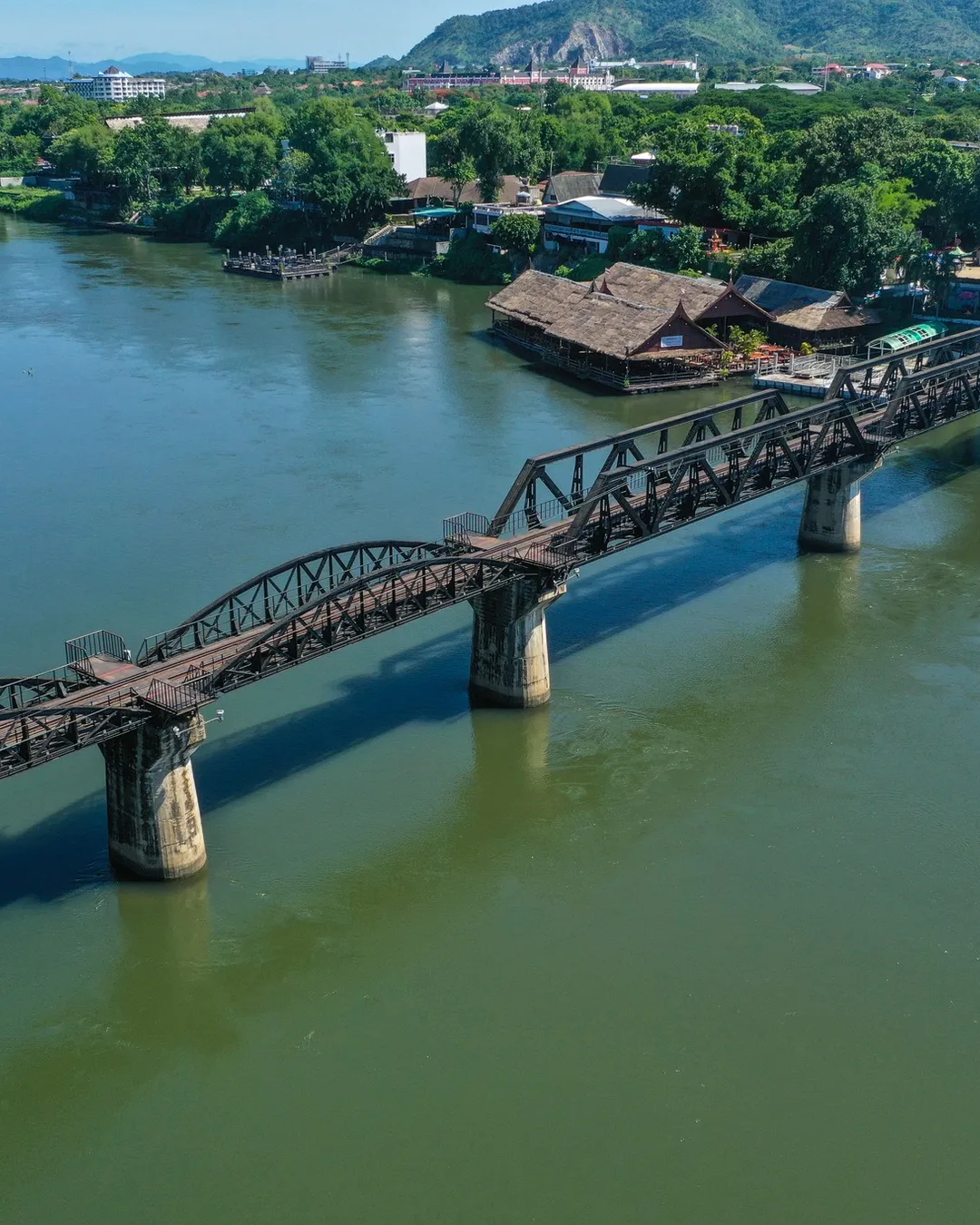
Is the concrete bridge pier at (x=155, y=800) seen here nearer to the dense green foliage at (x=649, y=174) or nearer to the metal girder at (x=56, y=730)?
the metal girder at (x=56, y=730)

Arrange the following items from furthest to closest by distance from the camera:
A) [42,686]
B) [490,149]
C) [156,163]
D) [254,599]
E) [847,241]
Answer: [156,163]
[490,149]
[847,241]
[254,599]
[42,686]

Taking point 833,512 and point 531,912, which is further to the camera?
point 833,512

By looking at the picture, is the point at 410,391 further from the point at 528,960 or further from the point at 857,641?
the point at 528,960

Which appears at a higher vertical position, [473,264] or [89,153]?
[89,153]

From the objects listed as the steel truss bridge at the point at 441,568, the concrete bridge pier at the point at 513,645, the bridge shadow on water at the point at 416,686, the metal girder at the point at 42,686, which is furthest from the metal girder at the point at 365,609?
the bridge shadow on water at the point at 416,686

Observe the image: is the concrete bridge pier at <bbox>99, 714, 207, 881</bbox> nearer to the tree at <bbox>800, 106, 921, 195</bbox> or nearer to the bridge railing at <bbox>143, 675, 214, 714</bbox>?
the bridge railing at <bbox>143, 675, 214, 714</bbox>

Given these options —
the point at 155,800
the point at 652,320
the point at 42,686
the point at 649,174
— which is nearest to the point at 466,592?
the point at 155,800

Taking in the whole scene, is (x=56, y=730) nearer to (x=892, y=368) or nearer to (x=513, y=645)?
(x=513, y=645)
